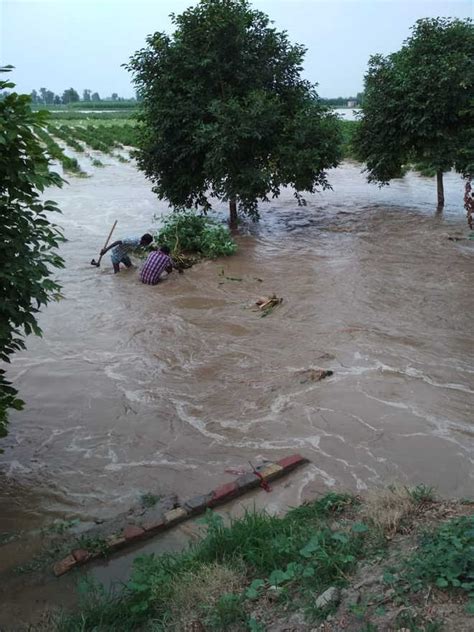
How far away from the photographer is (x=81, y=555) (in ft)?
11.6

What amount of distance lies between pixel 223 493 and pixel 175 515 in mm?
406

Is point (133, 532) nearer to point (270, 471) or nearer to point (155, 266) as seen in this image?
point (270, 471)

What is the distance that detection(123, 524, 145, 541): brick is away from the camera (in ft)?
12.2

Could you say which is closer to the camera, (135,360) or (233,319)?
(135,360)

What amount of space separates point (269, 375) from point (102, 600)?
3779mm

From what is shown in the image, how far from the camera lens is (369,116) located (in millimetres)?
14078

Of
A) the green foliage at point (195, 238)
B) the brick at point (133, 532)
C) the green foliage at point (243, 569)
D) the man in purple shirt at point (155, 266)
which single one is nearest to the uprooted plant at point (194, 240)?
the green foliage at point (195, 238)

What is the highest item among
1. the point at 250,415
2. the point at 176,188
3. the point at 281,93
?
the point at 281,93

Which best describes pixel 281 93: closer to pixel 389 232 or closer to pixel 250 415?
pixel 389 232

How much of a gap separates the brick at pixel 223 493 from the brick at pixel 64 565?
1.04 m

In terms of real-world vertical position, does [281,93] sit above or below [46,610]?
above

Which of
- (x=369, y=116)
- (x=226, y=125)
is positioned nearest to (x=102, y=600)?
(x=226, y=125)

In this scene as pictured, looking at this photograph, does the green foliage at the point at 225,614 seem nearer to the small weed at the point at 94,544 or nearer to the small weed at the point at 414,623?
the small weed at the point at 414,623

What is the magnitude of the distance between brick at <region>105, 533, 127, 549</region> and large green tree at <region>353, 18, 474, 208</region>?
11.2 meters
